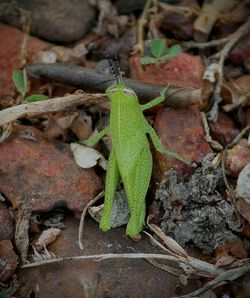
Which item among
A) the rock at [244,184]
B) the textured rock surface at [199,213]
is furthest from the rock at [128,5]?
the rock at [244,184]

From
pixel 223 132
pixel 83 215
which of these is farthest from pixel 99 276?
pixel 223 132

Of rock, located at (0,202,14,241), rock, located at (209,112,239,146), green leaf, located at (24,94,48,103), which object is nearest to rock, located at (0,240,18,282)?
rock, located at (0,202,14,241)

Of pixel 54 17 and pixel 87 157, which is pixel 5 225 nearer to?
pixel 87 157

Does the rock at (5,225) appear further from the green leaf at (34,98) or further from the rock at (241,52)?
the rock at (241,52)

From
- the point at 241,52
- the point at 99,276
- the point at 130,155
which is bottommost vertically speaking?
the point at 99,276

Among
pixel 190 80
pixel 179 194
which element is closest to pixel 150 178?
pixel 179 194

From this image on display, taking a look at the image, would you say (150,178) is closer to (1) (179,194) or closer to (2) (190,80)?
(1) (179,194)
